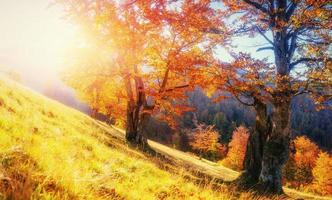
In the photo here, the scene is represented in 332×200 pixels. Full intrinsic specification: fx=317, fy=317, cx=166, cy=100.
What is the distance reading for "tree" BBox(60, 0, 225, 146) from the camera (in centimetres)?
1451

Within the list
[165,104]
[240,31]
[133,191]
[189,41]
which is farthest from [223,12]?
[133,191]

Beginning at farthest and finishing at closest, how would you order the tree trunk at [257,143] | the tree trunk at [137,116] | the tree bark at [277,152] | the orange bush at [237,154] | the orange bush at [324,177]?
1. the orange bush at [237,154]
2. the orange bush at [324,177]
3. the tree trunk at [137,116]
4. the tree trunk at [257,143]
5. the tree bark at [277,152]

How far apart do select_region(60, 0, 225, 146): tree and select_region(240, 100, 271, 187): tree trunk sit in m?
4.19

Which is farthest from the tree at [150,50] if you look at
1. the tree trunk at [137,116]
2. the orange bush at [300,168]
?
the orange bush at [300,168]

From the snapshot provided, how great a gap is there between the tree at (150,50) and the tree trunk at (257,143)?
419 centimetres

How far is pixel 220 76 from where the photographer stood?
45.4 feet

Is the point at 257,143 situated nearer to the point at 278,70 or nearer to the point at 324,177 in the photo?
the point at 278,70

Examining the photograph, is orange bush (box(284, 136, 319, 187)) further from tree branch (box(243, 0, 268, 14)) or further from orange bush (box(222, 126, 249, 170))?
tree branch (box(243, 0, 268, 14))

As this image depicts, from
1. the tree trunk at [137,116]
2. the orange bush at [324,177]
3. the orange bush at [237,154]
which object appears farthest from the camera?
the orange bush at [237,154]

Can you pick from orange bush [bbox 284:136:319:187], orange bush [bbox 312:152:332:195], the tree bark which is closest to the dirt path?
the tree bark

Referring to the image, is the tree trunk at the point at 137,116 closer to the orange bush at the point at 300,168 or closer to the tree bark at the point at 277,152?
the tree bark at the point at 277,152

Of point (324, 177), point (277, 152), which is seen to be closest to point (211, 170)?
point (277, 152)

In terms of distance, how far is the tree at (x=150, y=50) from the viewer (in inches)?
571

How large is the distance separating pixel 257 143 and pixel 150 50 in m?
8.41
